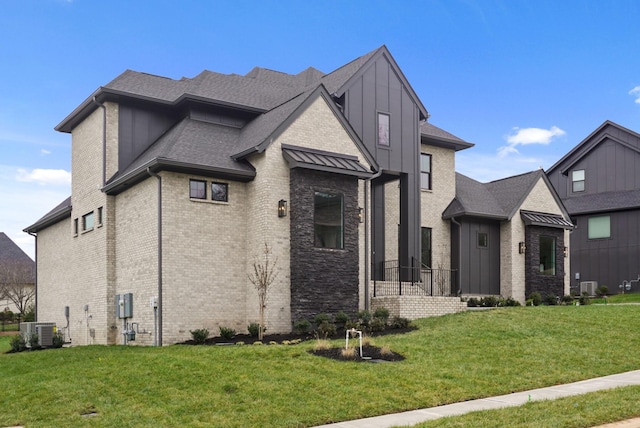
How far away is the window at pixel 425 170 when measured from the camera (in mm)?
28859

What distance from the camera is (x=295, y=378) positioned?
12594 mm

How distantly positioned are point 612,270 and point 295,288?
24.4 m

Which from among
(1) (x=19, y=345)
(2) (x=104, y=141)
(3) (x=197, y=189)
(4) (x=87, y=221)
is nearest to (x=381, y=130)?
(3) (x=197, y=189)

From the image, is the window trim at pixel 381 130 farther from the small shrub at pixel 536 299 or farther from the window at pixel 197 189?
the small shrub at pixel 536 299

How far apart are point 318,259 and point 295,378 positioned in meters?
8.68

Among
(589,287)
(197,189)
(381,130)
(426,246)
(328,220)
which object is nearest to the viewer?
(197,189)

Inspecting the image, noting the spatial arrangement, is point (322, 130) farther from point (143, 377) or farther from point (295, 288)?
point (143, 377)

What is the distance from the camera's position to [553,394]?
1210 cm

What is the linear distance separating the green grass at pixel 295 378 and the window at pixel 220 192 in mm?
5468

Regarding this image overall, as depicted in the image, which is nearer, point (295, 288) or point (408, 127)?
point (295, 288)

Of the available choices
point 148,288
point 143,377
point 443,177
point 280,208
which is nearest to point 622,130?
point 443,177

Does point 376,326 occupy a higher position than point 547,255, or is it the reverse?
point 547,255

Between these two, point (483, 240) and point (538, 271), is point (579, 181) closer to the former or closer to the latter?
point (538, 271)

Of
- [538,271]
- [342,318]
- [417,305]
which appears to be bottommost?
[342,318]
